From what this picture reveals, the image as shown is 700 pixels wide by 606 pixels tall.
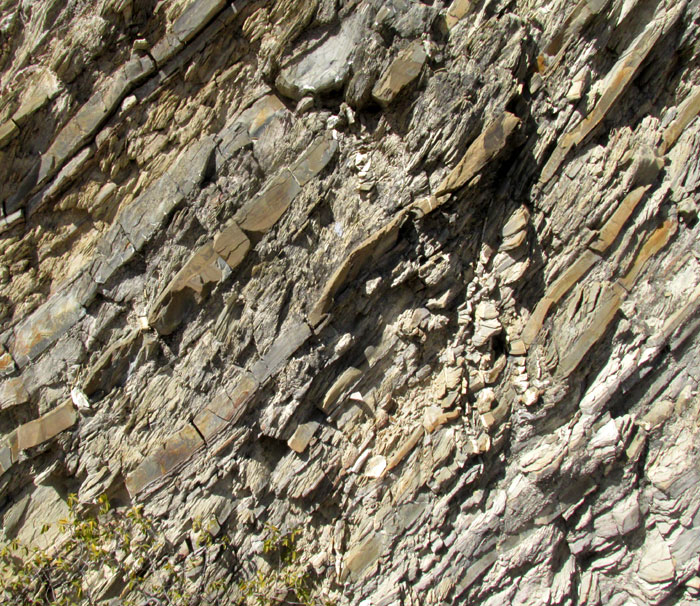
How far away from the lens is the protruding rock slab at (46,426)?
7.59m

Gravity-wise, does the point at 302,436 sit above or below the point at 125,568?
below

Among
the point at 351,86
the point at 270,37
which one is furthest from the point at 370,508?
the point at 270,37

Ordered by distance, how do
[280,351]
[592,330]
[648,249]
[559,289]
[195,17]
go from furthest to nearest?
[648,249] → [559,289] → [592,330] → [280,351] → [195,17]

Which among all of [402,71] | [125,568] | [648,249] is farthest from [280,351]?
[648,249]

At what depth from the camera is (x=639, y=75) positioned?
848cm

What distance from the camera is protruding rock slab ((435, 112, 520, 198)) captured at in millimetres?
7668

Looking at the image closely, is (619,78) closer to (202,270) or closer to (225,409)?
(202,270)

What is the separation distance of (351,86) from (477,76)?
201 cm

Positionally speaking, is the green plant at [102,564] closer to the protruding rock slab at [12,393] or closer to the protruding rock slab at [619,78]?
the protruding rock slab at [12,393]

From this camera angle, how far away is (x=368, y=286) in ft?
25.9

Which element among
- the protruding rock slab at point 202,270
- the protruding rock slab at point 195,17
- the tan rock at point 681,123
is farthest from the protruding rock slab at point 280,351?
the tan rock at point 681,123

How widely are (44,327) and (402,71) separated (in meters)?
7.02

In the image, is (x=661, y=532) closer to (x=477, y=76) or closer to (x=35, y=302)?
(x=477, y=76)

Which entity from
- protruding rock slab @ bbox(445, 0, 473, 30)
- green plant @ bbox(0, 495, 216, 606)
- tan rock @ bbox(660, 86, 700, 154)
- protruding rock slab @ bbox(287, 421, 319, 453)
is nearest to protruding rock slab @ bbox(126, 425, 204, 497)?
green plant @ bbox(0, 495, 216, 606)
